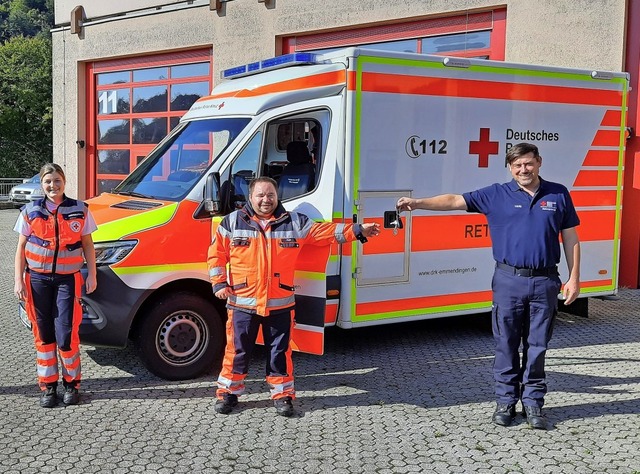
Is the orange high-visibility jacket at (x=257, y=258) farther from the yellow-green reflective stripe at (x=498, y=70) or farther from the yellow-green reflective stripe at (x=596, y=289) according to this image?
the yellow-green reflective stripe at (x=596, y=289)

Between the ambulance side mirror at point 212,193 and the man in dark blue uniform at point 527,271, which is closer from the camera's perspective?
the man in dark blue uniform at point 527,271

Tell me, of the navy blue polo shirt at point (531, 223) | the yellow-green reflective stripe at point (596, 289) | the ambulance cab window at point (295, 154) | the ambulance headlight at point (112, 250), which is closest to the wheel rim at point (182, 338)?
the ambulance headlight at point (112, 250)

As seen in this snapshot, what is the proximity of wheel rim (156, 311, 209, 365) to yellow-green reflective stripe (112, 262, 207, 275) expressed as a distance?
1.14 feet

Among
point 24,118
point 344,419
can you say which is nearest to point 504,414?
point 344,419

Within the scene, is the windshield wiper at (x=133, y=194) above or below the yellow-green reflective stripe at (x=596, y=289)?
above

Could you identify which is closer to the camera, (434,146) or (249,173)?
(249,173)

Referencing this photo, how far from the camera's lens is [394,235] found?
667cm

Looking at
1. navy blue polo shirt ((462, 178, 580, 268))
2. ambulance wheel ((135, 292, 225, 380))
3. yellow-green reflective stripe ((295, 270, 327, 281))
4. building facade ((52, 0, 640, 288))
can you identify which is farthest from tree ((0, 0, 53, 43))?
navy blue polo shirt ((462, 178, 580, 268))

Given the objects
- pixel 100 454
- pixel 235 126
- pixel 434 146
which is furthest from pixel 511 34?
pixel 100 454

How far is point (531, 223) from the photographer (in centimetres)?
504

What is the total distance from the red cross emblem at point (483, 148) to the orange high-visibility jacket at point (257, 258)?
7.10ft

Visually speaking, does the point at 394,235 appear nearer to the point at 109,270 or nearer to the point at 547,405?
the point at 547,405

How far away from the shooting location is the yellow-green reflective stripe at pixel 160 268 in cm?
577

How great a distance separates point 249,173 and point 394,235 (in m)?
1.37
